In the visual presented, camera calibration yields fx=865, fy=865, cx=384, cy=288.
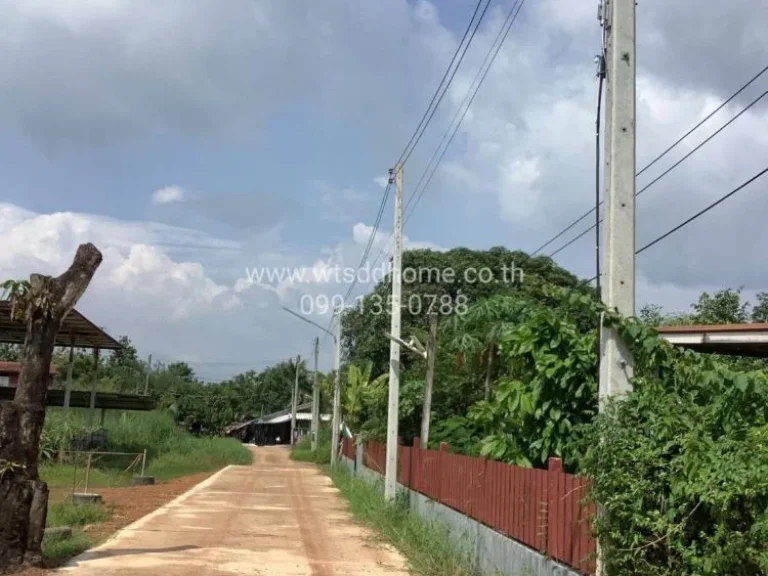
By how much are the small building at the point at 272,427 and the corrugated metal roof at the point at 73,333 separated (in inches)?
2455

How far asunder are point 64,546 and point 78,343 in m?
23.9

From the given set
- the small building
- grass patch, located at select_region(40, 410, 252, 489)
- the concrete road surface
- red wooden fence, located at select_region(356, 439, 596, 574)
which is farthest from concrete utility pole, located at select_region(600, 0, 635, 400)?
the small building

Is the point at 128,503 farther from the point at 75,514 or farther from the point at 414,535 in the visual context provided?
the point at 414,535

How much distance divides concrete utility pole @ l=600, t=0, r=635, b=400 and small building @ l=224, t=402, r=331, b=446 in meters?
91.1

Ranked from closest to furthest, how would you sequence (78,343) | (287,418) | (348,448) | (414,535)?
1. (414,535)
2. (78,343)
3. (348,448)
4. (287,418)

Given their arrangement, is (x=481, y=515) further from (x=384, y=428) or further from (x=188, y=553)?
(x=384, y=428)

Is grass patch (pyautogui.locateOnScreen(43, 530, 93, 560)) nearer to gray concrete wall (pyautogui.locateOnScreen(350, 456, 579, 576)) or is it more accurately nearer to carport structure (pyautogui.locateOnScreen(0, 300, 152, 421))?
gray concrete wall (pyautogui.locateOnScreen(350, 456, 579, 576))

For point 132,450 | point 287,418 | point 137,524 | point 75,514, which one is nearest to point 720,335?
point 137,524

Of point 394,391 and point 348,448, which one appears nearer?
point 394,391

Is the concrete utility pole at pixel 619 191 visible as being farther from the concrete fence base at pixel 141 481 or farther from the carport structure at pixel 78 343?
the concrete fence base at pixel 141 481

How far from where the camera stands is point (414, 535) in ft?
48.2

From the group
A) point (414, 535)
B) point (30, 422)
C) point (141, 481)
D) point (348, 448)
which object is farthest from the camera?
point (348, 448)

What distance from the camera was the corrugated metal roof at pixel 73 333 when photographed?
1180 inches

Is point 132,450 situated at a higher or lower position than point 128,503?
higher
